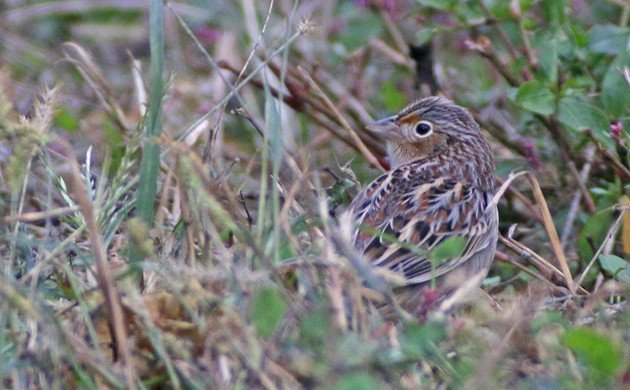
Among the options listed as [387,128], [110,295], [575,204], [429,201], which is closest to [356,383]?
[110,295]

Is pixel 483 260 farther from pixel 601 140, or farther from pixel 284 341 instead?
pixel 284 341

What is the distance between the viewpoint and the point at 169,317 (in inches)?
106

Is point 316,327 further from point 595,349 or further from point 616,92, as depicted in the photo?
point 616,92

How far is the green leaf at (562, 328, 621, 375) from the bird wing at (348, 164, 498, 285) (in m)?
1.24

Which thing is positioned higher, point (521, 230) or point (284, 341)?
point (284, 341)

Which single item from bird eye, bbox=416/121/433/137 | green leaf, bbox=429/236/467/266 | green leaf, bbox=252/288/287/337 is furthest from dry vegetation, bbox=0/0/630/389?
bird eye, bbox=416/121/433/137

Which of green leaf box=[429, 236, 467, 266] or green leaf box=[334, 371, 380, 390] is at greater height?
green leaf box=[334, 371, 380, 390]

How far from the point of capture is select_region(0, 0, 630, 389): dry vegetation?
2.33m

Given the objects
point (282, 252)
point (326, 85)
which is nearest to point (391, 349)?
point (282, 252)

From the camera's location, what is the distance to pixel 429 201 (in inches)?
152

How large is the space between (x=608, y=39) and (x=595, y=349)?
2253 mm

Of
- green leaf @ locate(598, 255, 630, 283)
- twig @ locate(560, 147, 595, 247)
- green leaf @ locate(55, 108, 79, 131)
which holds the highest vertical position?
green leaf @ locate(55, 108, 79, 131)

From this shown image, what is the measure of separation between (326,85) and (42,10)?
2.30 metres

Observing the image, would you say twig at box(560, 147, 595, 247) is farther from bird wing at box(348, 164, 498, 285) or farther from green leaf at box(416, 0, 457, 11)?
green leaf at box(416, 0, 457, 11)
